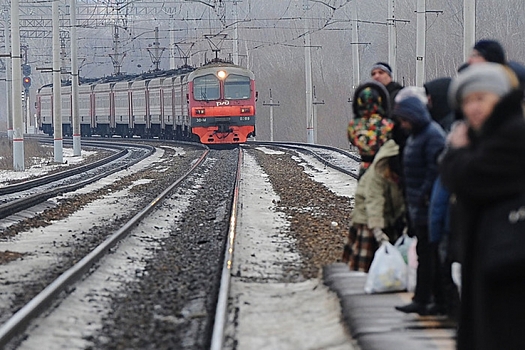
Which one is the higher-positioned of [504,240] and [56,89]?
[56,89]

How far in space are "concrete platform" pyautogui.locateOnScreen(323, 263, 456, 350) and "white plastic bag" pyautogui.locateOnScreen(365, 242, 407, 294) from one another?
0.07m

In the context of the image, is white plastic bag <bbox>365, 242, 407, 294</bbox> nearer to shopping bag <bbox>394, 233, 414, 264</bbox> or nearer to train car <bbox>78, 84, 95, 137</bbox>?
shopping bag <bbox>394, 233, 414, 264</bbox>

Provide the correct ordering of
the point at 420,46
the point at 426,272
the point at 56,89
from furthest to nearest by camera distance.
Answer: the point at 56,89, the point at 420,46, the point at 426,272

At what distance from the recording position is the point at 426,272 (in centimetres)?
680

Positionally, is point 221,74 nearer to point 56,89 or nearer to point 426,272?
point 56,89

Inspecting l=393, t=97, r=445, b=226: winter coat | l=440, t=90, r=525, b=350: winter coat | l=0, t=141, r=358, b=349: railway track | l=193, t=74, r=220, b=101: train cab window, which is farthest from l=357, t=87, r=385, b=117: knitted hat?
l=193, t=74, r=220, b=101: train cab window

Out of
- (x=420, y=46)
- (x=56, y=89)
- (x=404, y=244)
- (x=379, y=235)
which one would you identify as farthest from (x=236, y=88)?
(x=404, y=244)

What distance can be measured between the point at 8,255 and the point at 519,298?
8103 millimetres

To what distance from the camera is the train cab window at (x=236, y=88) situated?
36.7 meters

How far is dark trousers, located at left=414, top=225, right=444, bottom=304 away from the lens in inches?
263

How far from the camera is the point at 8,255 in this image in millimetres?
11258

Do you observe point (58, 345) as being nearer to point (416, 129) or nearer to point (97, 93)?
point (416, 129)

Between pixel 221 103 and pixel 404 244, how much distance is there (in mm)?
29193

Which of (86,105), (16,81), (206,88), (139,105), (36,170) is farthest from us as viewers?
(86,105)
